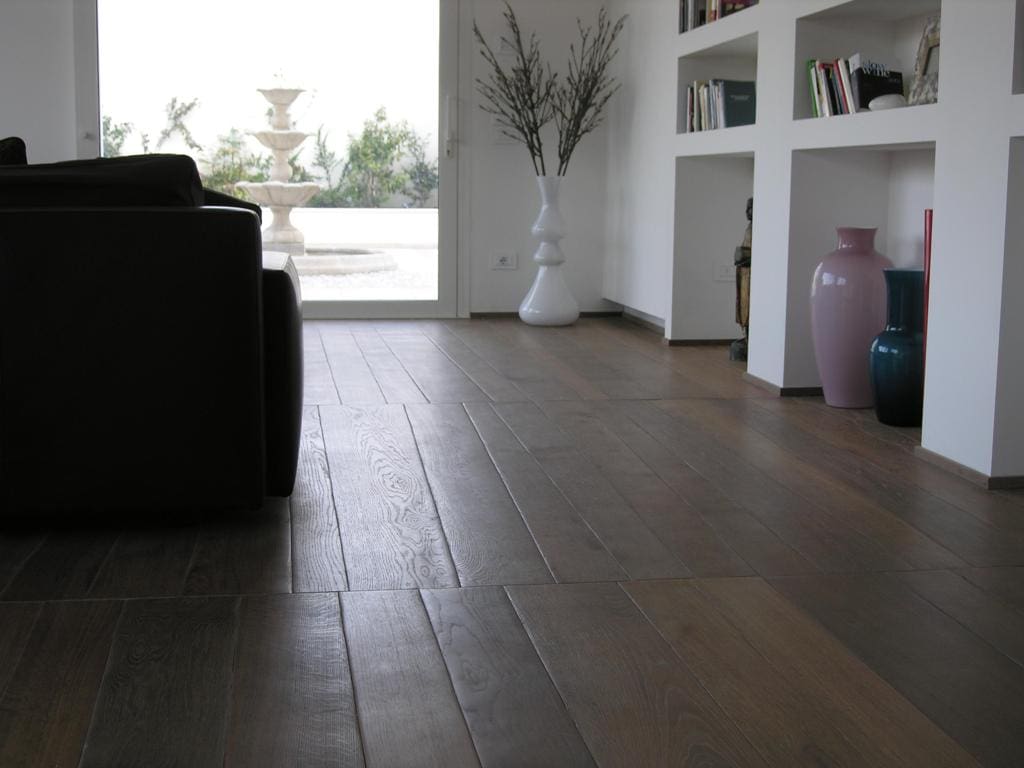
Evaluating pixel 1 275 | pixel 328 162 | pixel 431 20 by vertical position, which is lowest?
pixel 1 275

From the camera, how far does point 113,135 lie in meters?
7.04

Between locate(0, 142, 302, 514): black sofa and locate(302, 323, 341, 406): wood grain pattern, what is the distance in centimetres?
106

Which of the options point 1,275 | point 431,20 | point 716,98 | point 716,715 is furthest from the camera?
point 431,20

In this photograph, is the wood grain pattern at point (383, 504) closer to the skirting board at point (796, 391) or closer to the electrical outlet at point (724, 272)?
the skirting board at point (796, 391)

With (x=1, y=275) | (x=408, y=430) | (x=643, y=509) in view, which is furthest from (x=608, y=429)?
(x=1, y=275)

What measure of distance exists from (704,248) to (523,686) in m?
4.43

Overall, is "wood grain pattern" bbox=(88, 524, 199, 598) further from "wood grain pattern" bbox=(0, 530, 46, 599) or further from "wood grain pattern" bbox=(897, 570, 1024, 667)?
"wood grain pattern" bbox=(897, 570, 1024, 667)

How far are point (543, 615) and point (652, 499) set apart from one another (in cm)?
92

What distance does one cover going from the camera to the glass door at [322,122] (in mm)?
7055

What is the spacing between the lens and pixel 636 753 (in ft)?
5.82

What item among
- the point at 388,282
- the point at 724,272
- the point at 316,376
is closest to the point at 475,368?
the point at 316,376

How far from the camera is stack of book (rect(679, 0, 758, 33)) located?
18.0 ft

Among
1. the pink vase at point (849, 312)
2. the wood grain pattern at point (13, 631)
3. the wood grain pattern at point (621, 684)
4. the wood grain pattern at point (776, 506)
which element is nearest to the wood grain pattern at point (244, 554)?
the wood grain pattern at point (13, 631)

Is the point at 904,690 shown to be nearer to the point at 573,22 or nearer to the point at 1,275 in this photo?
A: the point at 1,275
